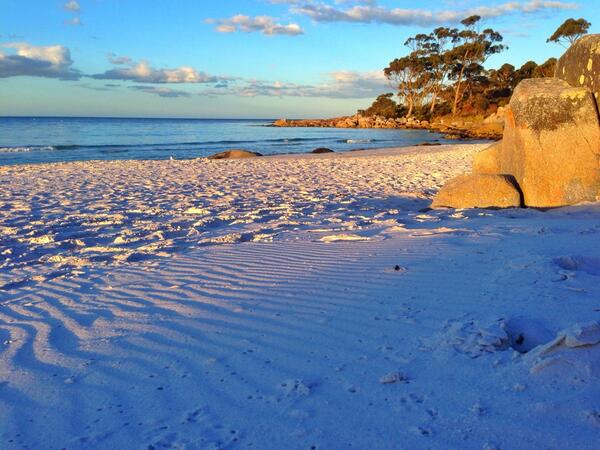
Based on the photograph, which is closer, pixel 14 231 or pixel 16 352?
pixel 16 352

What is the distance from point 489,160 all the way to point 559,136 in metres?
1.74

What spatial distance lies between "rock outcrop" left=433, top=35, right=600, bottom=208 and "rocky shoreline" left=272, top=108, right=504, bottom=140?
93.7 ft

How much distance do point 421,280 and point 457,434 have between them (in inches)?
84.6

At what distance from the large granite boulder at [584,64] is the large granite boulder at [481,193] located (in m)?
1.81

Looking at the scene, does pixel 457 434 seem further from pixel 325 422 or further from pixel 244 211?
pixel 244 211

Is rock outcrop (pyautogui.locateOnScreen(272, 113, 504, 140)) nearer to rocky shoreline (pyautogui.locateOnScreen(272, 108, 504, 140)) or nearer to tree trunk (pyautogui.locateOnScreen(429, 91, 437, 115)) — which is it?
rocky shoreline (pyautogui.locateOnScreen(272, 108, 504, 140))

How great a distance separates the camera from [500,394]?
7.73ft

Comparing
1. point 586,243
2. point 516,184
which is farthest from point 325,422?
point 516,184

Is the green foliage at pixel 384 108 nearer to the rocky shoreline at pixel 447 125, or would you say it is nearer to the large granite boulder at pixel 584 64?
the rocky shoreline at pixel 447 125

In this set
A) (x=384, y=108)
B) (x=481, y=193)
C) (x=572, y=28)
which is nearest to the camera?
(x=481, y=193)

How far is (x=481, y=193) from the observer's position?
8.23 meters

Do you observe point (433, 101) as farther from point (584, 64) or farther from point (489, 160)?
point (584, 64)

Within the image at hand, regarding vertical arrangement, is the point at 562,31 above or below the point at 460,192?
above

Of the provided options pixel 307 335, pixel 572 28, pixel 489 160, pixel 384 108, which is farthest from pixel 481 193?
pixel 384 108
